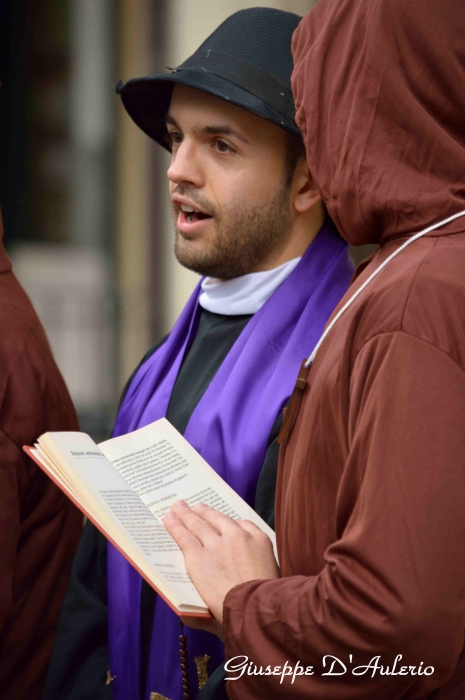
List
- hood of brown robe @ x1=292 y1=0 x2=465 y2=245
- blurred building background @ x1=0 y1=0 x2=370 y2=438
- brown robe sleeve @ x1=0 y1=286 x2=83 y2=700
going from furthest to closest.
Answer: blurred building background @ x1=0 y1=0 x2=370 y2=438
brown robe sleeve @ x1=0 y1=286 x2=83 y2=700
hood of brown robe @ x1=292 y1=0 x2=465 y2=245

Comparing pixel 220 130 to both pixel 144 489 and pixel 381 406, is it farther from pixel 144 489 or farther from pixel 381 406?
pixel 381 406

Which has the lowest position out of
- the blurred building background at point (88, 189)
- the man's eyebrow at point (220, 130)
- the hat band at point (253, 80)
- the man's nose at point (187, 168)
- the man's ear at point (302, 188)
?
the blurred building background at point (88, 189)

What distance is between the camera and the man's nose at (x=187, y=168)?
232cm

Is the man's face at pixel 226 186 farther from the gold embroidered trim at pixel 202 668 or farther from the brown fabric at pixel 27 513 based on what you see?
the gold embroidered trim at pixel 202 668

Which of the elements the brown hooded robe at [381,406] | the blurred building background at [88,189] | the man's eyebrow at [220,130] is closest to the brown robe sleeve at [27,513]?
the man's eyebrow at [220,130]

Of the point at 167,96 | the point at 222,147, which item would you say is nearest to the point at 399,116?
the point at 222,147

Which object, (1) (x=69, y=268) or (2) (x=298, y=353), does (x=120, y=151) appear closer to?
A: (1) (x=69, y=268)

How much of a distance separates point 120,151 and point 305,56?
487 cm

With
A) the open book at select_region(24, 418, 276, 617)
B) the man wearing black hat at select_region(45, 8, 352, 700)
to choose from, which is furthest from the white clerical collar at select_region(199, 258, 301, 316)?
the open book at select_region(24, 418, 276, 617)

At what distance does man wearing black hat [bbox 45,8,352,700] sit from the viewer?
217 centimetres

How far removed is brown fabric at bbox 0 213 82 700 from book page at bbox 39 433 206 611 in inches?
21.3

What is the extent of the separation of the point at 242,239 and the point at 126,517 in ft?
3.33

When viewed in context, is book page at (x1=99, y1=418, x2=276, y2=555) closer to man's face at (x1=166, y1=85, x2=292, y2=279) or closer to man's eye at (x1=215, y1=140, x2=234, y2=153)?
man's face at (x1=166, y1=85, x2=292, y2=279)

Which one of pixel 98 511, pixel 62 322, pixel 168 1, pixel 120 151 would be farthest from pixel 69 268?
pixel 98 511
